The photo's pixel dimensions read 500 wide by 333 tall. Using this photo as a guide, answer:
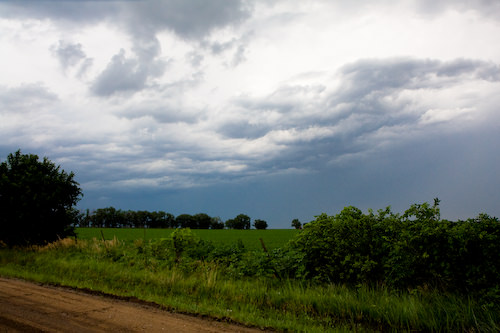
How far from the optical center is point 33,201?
73.2 ft

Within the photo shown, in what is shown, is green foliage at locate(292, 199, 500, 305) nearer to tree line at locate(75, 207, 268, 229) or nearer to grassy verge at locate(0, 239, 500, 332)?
grassy verge at locate(0, 239, 500, 332)

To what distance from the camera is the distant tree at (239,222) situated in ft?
364

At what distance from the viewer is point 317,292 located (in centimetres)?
1002

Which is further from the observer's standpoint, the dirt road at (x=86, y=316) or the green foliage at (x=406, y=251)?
the green foliage at (x=406, y=251)

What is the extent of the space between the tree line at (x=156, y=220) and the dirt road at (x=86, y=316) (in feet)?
319

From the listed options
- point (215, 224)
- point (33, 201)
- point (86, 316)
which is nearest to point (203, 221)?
point (215, 224)

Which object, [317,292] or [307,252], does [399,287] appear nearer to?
[317,292]

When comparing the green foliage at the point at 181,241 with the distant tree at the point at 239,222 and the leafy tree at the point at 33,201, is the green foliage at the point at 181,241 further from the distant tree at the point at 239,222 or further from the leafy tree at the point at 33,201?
the distant tree at the point at 239,222

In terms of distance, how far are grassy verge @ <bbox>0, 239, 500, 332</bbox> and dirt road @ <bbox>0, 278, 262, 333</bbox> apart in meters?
0.65

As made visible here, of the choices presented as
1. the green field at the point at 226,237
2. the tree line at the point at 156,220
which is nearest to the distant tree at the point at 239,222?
the tree line at the point at 156,220

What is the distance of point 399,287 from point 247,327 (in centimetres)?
482

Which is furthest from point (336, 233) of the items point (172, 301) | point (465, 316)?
point (172, 301)

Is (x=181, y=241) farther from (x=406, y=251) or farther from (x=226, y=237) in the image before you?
(x=226, y=237)

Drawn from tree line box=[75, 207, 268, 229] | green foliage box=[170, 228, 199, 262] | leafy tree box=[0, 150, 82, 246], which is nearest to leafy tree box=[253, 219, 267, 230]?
tree line box=[75, 207, 268, 229]
